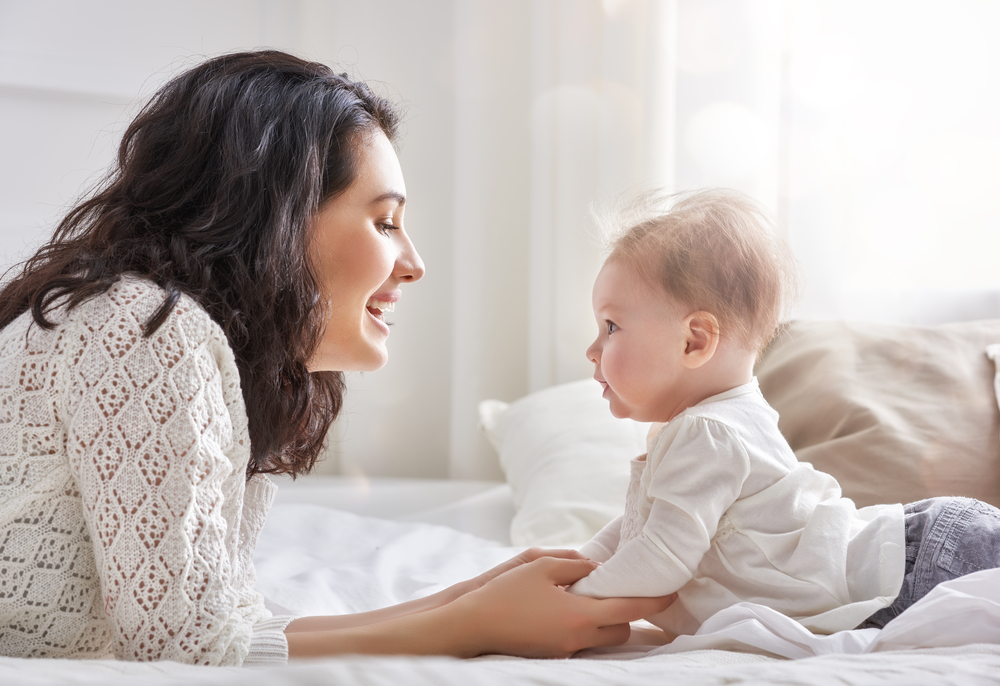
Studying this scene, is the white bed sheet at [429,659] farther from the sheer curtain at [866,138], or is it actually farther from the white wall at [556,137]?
the sheer curtain at [866,138]

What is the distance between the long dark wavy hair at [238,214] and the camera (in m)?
0.83

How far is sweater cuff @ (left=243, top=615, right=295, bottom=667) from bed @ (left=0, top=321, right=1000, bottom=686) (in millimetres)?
120

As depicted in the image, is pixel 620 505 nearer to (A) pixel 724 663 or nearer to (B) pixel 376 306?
(B) pixel 376 306

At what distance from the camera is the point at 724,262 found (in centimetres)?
91

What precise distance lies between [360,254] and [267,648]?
0.48 m

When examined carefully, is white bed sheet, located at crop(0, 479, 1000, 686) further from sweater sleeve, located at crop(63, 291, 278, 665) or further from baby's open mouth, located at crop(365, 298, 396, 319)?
baby's open mouth, located at crop(365, 298, 396, 319)

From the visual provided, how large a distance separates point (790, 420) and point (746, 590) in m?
0.61

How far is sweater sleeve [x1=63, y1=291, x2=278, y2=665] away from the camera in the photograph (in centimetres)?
66

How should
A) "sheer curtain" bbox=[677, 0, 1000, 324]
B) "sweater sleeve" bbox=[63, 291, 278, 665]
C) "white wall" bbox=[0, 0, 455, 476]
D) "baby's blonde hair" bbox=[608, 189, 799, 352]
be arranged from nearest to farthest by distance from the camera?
"sweater sleeve" bbox=[63, 291, 278, 665] → "baby's blonde hair" bbox=[608, 189, 799, 352] → "sheer curtain" bbox=[677, 0, 1000, 324] → "white wall" bbox=[0, 0, 455, 476]

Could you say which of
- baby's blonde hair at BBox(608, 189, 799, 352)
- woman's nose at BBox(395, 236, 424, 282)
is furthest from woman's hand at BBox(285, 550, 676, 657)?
woman's nose at BBox(395, 236, 424, 282)

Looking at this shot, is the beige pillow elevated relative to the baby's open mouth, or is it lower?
lower

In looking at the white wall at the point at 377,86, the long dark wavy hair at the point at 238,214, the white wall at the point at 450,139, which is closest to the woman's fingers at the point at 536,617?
the long dark wavy hair at the point at 238,214

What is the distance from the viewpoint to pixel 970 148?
1.63 metres

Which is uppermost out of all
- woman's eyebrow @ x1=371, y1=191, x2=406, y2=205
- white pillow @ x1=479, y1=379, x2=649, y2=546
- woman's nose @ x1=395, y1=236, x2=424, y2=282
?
woman's eyebrow @ x1=371, y1=191, x2=406, y2=205
